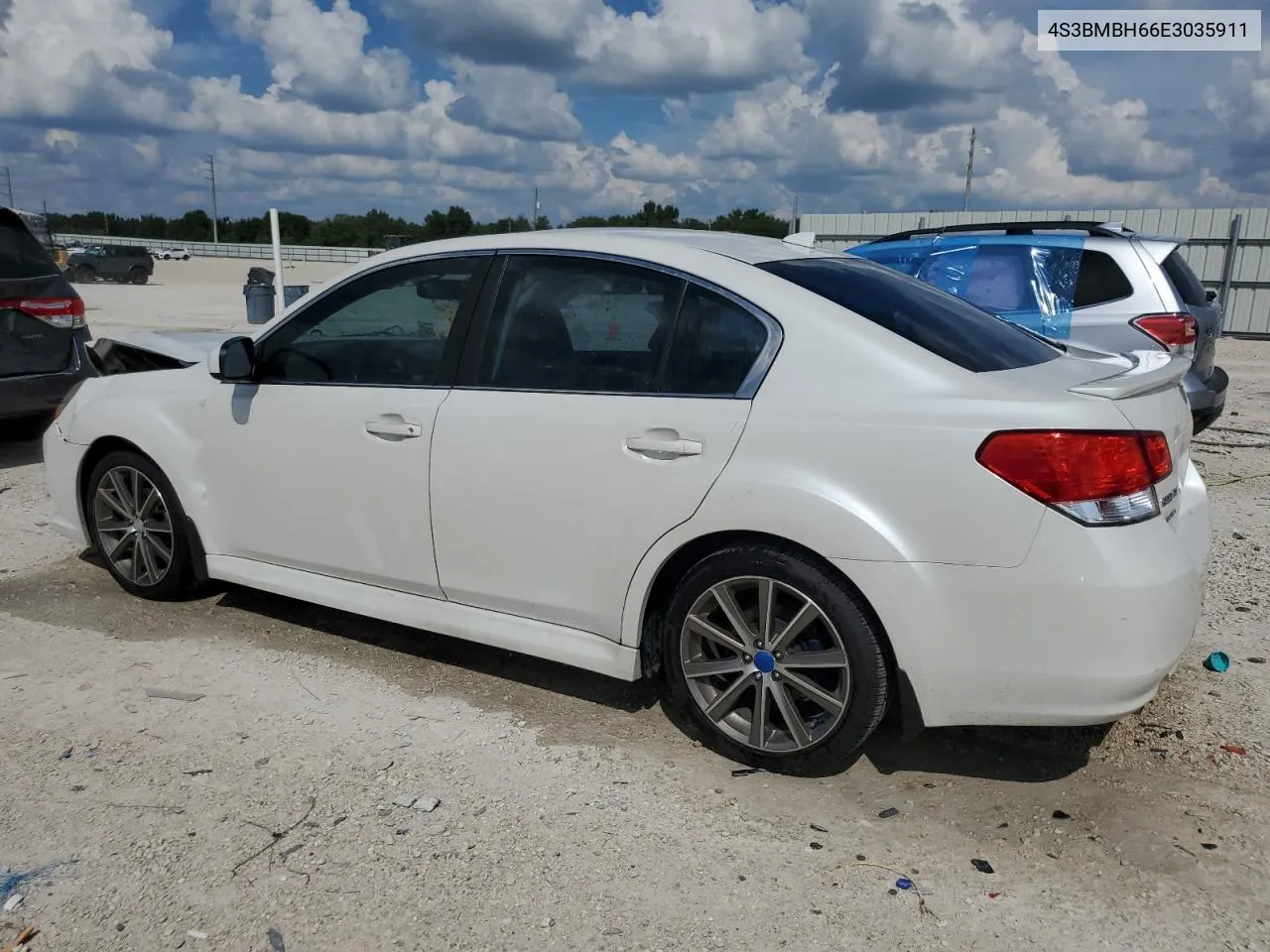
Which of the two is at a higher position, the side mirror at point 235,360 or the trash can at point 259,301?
the side mirror at point 235,360

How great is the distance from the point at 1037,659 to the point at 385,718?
87.9 inches

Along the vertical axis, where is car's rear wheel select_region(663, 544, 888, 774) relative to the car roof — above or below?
below

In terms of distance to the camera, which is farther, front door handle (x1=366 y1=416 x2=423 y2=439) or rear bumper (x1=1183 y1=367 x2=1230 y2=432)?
rear bumper (x1=1183 y1=367 x2=1230 y2=432)

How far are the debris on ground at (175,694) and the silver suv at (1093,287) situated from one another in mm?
5442

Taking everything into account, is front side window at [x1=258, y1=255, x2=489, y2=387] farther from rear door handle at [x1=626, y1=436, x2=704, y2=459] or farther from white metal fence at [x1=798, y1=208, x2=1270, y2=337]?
white metal fence at [x1=798, y1=208, x2=1270, y2=337]

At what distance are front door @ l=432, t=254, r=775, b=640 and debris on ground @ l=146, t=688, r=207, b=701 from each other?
1059 mm

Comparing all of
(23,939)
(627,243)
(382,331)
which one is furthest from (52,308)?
(23,939)

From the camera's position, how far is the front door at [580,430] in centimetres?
328

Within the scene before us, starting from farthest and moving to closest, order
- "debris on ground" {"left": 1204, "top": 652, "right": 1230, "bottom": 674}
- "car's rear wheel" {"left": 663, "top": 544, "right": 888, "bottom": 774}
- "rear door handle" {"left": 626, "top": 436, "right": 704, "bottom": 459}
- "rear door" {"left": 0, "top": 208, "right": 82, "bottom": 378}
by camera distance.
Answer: "rear door" {"left": 0, "top": 208, "right": 82, "bottom": 378} < "debris on ground" {"left": 1204, "top": 652, "right": 1230, "bottom": 674} < "rear door handle" {"left": 626, "top": 436, "right": 704, "bottom": 459} < "car's rear wheel" {"left": 663, "top": 544, "right": 888, "bottom": 774}

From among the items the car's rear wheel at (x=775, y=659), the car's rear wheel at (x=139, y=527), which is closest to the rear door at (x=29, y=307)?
the car's rear wheel at (x=139, y=527)

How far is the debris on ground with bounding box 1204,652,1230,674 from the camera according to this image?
4125mm

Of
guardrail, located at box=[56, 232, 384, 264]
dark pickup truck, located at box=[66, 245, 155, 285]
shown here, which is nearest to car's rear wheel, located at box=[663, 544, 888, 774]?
dark pickup truck, located at box=[66, 245, 155, 285]

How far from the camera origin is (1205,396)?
7055 millimetres

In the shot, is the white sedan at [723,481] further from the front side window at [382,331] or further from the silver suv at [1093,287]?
the silver suv at [1093,287]
